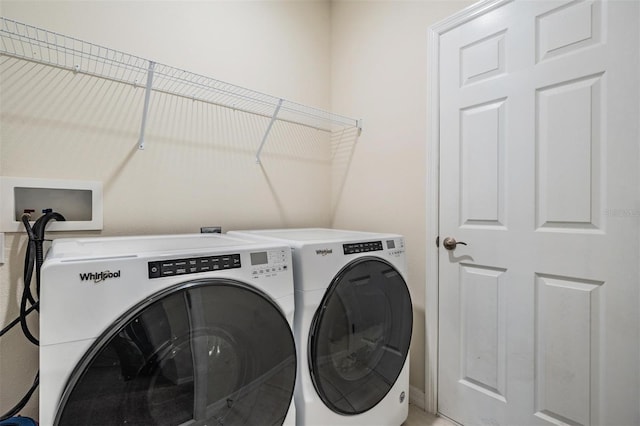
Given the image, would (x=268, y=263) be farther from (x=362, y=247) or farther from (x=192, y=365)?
(x=362, y=247)

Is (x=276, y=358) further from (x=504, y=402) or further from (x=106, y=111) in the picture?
(x=106, y=111)

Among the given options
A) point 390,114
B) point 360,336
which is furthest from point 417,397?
point 390,114

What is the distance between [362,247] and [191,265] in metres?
0.75

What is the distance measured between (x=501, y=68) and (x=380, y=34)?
84cm

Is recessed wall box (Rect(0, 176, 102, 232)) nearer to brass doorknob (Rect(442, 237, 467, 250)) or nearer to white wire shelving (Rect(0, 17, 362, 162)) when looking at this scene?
white wire shelving (Rect(0, 17, 362, 162))

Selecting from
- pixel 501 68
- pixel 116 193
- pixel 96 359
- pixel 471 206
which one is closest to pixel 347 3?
pixel 501 68

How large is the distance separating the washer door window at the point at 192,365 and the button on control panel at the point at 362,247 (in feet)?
1.35

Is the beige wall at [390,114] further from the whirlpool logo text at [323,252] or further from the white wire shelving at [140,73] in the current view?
the whirlpool logo text at [323,252]

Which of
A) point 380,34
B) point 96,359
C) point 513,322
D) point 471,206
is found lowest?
point 513,322

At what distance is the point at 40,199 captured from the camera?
1330 mm

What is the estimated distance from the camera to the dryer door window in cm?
129

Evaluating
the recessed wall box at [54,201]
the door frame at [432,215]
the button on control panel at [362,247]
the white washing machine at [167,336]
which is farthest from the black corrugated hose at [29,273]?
the door frame at [432,215]

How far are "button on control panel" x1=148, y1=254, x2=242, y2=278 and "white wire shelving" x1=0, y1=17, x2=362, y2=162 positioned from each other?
2.82 ft

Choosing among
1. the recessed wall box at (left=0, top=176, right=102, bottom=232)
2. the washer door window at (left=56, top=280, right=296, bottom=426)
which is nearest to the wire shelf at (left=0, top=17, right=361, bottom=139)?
the recessed wall box at (left=0, top=176, right=102, bottom=232)
